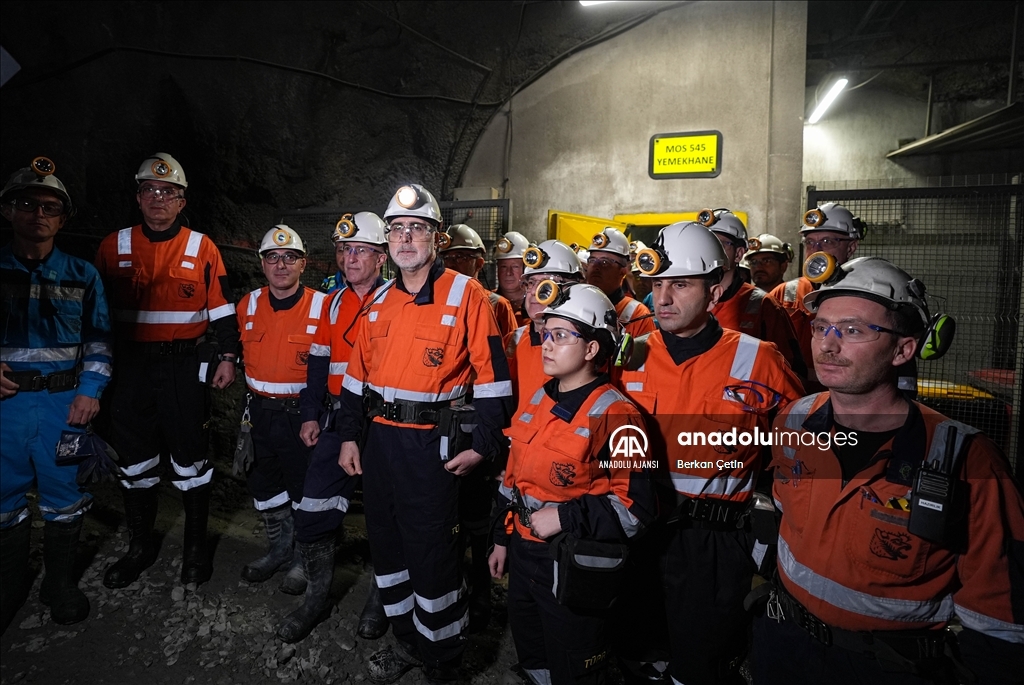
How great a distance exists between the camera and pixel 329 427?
359cm

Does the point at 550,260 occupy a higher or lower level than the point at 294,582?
higher

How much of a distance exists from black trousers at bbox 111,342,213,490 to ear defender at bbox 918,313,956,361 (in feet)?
15.2

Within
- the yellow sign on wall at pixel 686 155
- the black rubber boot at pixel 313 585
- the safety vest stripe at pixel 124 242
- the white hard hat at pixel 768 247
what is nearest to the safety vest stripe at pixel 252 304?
the safety vest stripe at pixel 124 242

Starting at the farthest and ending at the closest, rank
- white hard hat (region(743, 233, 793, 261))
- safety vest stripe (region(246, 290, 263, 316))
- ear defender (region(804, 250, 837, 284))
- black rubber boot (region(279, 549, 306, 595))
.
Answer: white hard hat (region(743, 233, 793, 261))
safety vest stripe (region(246, 290, 263, 316))
black rubber boot (region(279, 549, 306, 595))
ear defender (region(804, 250, 837, 284))

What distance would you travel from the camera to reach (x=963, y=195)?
526cm

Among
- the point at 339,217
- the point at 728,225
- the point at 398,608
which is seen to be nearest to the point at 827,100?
the point at 728,225

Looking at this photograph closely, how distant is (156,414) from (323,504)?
1.78m

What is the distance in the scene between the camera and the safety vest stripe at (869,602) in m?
1.62

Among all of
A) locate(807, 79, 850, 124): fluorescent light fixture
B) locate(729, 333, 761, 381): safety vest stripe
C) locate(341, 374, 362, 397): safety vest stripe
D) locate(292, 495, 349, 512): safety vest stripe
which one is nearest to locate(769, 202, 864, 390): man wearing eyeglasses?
locate(729, 333, 761, 381): safety vest stripe

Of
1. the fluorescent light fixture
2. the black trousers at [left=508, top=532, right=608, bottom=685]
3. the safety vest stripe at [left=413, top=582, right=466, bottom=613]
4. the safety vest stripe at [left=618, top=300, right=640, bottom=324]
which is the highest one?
the fluorescent light fixture

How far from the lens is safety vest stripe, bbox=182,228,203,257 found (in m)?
4.25

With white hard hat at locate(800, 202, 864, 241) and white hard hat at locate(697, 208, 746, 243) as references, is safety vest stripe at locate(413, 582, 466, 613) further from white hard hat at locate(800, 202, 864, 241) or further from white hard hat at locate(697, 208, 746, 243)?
white hard hat at locate(800, 202, 864, 241)

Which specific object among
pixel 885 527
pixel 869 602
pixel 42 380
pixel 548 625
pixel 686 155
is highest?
pixel 686 155

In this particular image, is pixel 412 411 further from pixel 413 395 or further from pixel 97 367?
pixel 97 367
